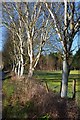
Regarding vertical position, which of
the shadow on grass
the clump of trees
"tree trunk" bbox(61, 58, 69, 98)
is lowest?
the shadow on grass

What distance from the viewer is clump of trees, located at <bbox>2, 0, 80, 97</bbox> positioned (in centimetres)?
880

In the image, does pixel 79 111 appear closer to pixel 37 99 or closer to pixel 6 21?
pixel 37 99

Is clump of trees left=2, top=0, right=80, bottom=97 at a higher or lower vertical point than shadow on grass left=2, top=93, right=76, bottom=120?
higher

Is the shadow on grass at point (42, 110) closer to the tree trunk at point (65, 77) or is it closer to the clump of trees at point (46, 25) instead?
the tree trunk at point (65, 77)

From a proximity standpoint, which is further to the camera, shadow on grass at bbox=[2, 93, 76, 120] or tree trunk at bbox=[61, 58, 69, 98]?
tree trunk at bbox=[61, 58, 69, 98]

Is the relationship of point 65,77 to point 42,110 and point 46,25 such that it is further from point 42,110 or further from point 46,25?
point 46,25

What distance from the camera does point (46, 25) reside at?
17.2m

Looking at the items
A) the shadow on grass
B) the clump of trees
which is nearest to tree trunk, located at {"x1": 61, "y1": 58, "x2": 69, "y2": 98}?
the clump of trees

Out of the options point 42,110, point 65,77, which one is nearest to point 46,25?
point 65,77

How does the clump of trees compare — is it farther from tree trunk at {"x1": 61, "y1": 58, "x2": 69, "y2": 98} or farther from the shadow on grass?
the shadow on grass

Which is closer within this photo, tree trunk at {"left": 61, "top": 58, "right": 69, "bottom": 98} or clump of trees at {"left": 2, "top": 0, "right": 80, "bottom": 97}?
clump of trees at {"left": 2, "top": 0, "right": 80, "bottom": 97}

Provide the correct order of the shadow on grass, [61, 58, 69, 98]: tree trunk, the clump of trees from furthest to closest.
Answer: [61, 58, 69, 98]: tree trunk
the clump of trees
the shadow on grass

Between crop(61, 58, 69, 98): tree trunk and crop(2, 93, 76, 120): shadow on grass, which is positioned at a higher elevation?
crop(61, 58, 69, 98): tree trunk

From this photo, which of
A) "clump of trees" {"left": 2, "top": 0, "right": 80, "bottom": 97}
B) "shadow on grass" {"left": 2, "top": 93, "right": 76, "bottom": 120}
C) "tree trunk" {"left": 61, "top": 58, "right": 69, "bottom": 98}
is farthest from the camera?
"tree trunk" {"left": 61, "top": 58, "right": 69, "bottom": 98}
